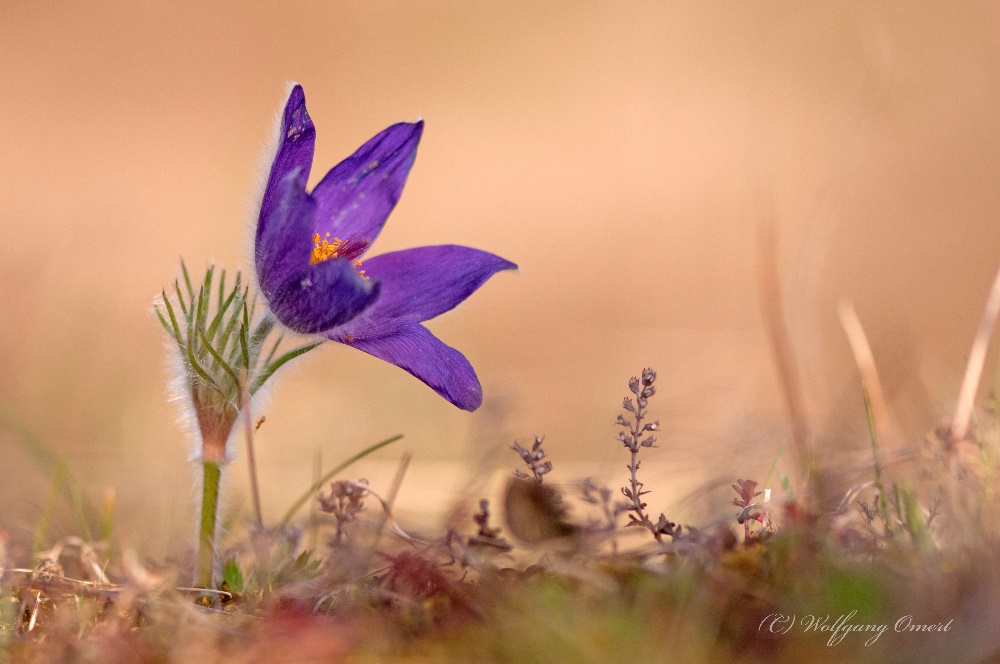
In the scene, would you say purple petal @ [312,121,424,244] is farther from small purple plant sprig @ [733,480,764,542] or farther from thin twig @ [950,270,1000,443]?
thin twig @ [950,270,1000,443]

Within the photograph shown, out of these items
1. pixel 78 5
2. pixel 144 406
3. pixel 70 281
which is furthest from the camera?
pixel 78 5

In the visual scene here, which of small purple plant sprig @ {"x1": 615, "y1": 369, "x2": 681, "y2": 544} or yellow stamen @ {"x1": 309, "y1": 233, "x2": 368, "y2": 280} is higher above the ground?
yellow stamen @ {"x1": 309, "y1": 233, "x2": 368, "y2": 280}

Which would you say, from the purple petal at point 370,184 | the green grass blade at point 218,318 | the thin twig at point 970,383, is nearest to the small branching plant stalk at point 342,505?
the green grass blade at point 218,318

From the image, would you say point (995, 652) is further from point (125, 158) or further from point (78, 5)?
→ point (78, 5)

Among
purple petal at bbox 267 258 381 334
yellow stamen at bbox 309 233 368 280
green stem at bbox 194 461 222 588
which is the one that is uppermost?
→ yellow stamen at bbox 309 233 368 280

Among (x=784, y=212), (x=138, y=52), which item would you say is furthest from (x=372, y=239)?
(x=138, y=52)

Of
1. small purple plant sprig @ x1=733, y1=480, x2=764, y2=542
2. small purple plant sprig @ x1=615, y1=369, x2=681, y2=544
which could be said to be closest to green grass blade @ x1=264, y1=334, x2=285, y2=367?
small purple plant sprig @ x1=615, y1=369, x2=681, y2=544

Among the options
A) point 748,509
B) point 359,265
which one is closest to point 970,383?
point 748,509
